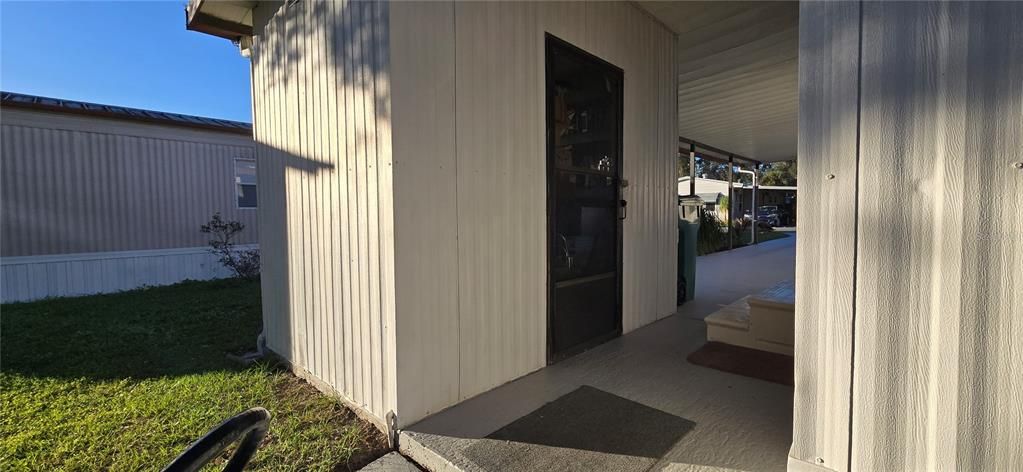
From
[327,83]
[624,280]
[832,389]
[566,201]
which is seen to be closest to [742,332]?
[624,280]

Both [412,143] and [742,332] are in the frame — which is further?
[742,332]

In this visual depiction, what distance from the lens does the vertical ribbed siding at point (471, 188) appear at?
7.43 feet

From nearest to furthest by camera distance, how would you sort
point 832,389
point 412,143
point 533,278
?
point 832,389 < point 412,143 < point 533,278

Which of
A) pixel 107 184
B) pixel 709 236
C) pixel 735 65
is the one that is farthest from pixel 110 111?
pixel 709 236

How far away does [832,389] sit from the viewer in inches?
63.0

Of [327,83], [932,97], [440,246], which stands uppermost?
[327,83]

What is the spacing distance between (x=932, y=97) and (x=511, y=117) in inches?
76.4

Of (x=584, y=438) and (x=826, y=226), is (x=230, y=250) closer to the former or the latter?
(x=584, y=438)

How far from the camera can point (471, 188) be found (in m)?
2.56

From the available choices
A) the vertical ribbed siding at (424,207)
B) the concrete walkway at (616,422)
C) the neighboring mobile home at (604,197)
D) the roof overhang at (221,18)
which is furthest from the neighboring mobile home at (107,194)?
the concrete walkway at (616,422)

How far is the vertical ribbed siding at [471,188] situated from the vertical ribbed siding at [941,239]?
176cm

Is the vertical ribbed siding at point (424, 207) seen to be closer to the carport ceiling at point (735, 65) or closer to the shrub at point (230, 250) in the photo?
the carport ceiling at point (735, 65)

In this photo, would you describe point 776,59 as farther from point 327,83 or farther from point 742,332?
point 327,83

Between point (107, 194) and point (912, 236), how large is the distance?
1014cm
